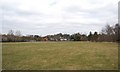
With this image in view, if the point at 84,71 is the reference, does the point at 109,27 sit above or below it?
above

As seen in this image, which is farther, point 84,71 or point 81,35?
point 81,35

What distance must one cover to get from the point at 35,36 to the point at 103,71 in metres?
58.9

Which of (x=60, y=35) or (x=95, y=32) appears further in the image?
(x=60, y=35)

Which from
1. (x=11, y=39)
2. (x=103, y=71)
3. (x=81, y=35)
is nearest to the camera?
(x=103, y=71)

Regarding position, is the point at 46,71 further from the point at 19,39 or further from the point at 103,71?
the point at 19,39

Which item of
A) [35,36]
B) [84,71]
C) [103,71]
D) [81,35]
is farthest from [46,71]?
[81,35]

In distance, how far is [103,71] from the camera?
245 inches

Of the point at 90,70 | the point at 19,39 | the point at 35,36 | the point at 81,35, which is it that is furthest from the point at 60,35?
the point at 90,70

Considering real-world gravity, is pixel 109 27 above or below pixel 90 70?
above

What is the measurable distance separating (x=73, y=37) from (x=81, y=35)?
170 inches

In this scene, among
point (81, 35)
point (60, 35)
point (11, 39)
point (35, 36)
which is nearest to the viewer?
point (11, 39)

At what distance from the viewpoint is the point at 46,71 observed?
634 centimetres

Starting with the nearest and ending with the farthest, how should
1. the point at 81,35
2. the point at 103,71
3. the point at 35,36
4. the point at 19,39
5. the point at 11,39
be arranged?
the point at 103,71 → the point at 11,39 → the point at 19,39 → the point at 35,36 → the point at 81,35

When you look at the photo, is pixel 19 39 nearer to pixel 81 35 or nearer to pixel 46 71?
pixel 81 35
